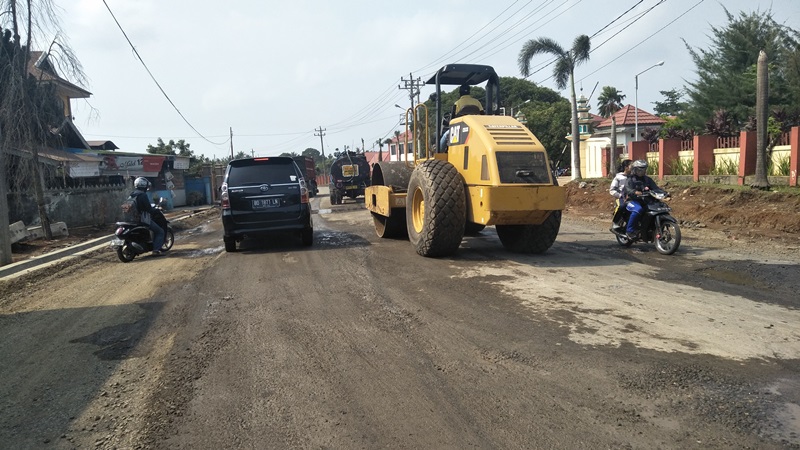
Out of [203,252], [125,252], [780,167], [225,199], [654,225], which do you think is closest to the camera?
[654,225]

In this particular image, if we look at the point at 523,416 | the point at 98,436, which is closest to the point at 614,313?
the point at 523,416

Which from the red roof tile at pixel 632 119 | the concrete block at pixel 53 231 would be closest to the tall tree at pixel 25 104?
the concrete block at pixel 53 231

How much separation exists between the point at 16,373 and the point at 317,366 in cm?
257

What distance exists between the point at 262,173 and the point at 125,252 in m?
2.90

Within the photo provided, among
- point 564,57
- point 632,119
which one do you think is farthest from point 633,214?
point 632,119

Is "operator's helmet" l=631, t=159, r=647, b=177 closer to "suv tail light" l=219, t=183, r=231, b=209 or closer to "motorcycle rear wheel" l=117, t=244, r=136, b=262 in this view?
"suv tail light" l=219, t=183, r=231, b=209

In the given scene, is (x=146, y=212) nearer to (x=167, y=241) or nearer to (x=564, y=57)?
(x=167, y=241)

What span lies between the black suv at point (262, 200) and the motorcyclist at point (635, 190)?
5794 mm

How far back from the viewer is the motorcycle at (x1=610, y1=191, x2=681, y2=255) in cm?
849

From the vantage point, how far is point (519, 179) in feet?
25.1

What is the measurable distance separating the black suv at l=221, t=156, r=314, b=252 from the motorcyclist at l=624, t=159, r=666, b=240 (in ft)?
19.0

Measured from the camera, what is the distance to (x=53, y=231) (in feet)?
46.2

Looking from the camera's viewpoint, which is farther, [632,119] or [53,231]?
[632,119]

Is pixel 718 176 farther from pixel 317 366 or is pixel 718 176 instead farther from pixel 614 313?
pixel 317 366
